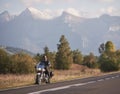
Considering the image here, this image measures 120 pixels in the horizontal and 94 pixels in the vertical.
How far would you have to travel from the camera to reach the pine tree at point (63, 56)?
8525cm

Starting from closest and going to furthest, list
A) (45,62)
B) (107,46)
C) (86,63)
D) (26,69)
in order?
(45,62) < (26,69) < (107,46) < (86,63)

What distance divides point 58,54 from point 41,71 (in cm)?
6357

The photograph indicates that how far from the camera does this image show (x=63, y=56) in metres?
86.4

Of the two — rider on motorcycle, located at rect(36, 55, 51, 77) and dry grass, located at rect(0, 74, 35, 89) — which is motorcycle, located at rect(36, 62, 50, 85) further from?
dry grass, located at rect(0, 74, 35, 89)

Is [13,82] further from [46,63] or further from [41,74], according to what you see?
[46,63]

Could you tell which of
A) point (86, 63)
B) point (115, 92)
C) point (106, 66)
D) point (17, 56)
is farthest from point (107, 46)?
point (115, 92)

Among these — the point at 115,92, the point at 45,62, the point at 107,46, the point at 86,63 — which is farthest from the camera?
the point at 86,63

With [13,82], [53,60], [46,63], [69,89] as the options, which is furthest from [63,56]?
[69,89]

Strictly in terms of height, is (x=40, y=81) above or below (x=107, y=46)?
below

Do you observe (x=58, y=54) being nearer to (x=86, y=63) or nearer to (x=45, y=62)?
(x=86, y=63)

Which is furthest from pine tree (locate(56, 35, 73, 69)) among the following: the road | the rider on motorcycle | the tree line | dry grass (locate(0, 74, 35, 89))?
the road

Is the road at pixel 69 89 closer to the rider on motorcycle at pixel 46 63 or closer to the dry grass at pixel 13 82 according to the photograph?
the dry grass at pixel 13 82

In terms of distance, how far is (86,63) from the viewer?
12050cm

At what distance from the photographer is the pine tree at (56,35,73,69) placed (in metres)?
85.2
